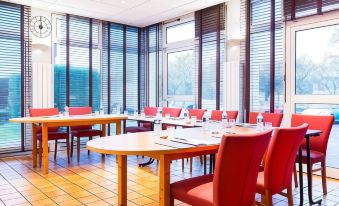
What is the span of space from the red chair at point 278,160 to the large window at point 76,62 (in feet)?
16.6

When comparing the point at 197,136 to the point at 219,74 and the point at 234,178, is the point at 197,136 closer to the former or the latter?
the point at 234,178

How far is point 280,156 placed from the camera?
228 cm

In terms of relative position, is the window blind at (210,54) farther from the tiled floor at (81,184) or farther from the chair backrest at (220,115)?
the tiled floor at (81,184)

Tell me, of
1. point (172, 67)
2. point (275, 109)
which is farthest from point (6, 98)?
point (275, 109)

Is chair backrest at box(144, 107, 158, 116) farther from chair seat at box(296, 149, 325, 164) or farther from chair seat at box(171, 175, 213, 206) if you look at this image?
chair seat at box(171, 175, 213, 206)

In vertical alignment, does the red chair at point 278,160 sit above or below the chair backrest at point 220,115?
below

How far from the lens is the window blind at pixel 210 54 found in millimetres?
5703

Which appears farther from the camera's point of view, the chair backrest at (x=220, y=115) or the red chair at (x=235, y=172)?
the chair backrest at (x=220, y=115)

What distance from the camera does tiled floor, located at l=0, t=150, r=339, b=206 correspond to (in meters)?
3.29

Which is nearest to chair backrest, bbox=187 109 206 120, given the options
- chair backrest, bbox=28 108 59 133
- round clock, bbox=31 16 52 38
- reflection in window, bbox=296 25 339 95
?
reflection in window, bbox=296 25 339 95

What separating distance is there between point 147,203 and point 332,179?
2693 mm

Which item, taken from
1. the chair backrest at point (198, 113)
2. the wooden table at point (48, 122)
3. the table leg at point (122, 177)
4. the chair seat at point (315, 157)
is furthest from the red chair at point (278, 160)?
the wooden table at point (48, 122)

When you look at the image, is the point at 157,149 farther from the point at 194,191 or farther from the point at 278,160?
the point at 278,160

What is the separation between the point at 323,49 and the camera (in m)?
4.38
